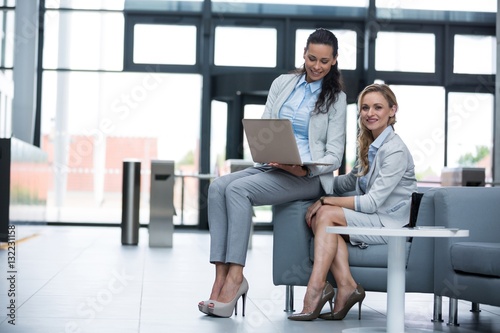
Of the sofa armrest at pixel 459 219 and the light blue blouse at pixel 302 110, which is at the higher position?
the light blue blouse at pixel 302 110

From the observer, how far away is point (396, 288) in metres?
3.11

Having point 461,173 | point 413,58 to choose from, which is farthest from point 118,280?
point 413,58

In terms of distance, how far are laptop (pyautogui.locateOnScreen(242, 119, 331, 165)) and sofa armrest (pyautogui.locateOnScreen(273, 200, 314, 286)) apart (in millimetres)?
288

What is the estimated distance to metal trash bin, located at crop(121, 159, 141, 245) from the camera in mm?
8641

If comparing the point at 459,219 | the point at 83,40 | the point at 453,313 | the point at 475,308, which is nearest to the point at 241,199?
the point at 459,219

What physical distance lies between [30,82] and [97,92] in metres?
0.94

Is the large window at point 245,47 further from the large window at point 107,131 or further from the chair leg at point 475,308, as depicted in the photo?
the chair leg at point 475,308

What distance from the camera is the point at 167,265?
6172 millimetres

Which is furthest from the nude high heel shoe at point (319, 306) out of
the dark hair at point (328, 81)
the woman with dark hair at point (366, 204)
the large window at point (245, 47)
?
the large window at point (245, 47)

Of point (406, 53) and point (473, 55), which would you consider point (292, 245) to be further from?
point (473, 55)

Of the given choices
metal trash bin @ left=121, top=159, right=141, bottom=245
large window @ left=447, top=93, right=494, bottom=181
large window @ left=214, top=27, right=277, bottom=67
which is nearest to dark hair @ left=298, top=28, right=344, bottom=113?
metal trash bin @ left=121, top=159, right=141, bottom=245

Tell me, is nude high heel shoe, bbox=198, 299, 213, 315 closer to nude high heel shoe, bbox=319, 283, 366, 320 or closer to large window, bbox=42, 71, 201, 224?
nude high heel shoe, bbox=319, 283, 366, 320

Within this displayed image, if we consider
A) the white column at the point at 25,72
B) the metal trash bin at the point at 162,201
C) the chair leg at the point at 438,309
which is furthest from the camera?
the white column at the point at 25,72

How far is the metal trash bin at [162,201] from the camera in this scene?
8.50m
